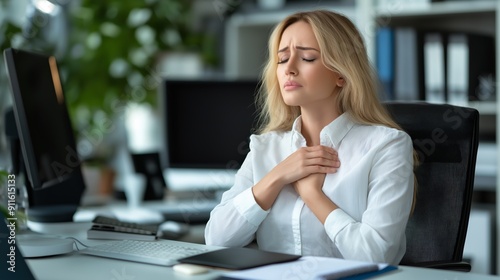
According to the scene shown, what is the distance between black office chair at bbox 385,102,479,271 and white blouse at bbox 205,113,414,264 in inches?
8.0

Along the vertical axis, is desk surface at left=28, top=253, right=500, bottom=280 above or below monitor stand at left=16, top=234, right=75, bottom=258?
below

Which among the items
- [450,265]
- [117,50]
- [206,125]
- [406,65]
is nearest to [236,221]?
[450,265]

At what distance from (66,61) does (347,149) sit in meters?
2.41

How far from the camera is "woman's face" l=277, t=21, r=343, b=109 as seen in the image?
1918 mm

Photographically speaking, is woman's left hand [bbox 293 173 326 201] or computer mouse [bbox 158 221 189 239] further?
computer mouse [bbox 158 221 189 239]

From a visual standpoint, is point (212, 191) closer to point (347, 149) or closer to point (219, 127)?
point (219, 127)

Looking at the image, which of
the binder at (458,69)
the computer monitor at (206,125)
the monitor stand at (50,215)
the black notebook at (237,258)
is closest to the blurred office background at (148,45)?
the binder at (458,69)

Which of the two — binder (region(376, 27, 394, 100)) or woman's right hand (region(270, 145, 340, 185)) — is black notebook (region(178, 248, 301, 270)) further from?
binder (region(376, 27, 394, 100))

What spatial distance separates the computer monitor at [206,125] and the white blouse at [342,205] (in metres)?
1.20

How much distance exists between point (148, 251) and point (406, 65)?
193cm

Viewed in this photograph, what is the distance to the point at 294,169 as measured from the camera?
191cm

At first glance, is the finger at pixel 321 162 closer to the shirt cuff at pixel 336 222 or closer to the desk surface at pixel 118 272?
the shirt cuff at pixel 336 222

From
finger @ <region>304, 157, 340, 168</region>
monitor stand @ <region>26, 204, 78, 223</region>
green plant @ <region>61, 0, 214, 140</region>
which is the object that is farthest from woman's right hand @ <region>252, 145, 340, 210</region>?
green plant @ <region>61, 0, 214, 140</region>

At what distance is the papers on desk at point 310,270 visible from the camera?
4.78 feet
